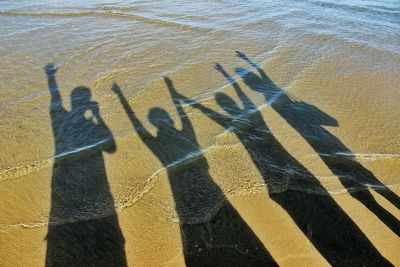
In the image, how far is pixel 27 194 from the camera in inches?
200

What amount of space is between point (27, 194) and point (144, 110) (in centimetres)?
284

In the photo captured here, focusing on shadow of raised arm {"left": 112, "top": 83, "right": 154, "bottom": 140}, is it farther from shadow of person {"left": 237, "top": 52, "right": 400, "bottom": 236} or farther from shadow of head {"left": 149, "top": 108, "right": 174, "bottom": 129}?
shadow of person {"left": 237, "top": 52, "right": 400, "bottom": 236}

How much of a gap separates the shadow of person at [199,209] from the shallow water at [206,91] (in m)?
0.05

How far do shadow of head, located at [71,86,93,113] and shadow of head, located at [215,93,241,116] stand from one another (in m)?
2.73

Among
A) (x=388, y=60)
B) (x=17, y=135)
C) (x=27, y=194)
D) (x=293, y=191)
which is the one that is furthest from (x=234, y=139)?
(x=388, y=60)

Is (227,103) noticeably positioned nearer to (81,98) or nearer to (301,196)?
(301,196)

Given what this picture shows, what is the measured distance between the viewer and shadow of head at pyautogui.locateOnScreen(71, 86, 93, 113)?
723cm

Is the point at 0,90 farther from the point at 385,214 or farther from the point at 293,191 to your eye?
the point at 385,214

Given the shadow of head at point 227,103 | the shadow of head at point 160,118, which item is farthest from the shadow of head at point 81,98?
the shadow of head at point 227,103

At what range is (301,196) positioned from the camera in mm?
5172

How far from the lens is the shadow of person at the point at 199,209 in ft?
14.0

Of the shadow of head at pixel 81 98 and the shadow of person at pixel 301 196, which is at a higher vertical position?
the shadow of head at pixel 81 98

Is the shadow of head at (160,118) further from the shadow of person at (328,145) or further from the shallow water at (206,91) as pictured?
the shadow of person at (328,145)

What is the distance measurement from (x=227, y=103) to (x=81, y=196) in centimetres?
371
